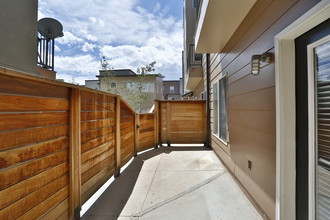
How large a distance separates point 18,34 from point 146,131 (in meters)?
3.71

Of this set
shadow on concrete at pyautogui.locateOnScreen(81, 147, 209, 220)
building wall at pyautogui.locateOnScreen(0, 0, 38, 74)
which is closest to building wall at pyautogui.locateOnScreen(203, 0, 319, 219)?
shadow on concrete at pyautogui.locateOnScreen(81, 147, 209, 220)

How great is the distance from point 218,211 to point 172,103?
3.73m

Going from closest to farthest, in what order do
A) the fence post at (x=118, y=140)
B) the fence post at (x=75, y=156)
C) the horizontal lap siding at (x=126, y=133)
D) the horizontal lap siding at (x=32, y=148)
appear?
the horizontal lap siding at (x=32, y=148) < the fence post at (x=75, y=156) < the fence post at (x=118, y=140) < the horizontal lap siding at (x=126, y=133)

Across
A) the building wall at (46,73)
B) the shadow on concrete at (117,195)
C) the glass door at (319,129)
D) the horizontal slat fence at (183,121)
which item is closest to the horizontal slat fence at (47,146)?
the shadow on concrete at (117,195)

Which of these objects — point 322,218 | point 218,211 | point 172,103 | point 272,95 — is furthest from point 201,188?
point 172,103

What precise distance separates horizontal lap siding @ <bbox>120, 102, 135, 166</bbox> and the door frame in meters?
2.81

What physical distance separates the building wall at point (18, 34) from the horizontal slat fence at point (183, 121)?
11.8 feet

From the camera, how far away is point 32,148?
4.25 feet

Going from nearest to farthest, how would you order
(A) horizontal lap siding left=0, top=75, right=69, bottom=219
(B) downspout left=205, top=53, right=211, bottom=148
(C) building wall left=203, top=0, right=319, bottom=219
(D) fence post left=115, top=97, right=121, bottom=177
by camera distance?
1. (A) horizontal lap siding left=0, top=75, right=69, bottom=219
2. (C) building wall left=203, top=0, right=319, bottom=219
3. (D) fence post left=115, top=97, right=121, bottom=177
4. (B) downspout left=205, top=53, right=211, bottom=148

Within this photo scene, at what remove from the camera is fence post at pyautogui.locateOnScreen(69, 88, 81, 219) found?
1.75 metres

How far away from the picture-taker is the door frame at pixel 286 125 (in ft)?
4.64

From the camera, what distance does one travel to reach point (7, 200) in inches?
42.8

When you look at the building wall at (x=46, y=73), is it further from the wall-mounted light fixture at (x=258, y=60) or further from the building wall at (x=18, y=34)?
the wall-mounted light fixture at (x=258, y=60)

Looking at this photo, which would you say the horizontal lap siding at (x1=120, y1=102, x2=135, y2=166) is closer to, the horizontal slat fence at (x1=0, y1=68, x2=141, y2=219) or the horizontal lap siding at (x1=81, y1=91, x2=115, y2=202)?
the horizontal lap siding at (x1=81, y1=91, x2=115, y2=202)
